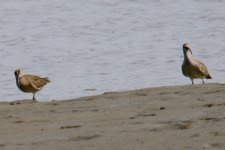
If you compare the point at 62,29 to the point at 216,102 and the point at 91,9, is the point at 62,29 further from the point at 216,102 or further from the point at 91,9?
the point at 216,102

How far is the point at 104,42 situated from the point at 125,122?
42.9ft

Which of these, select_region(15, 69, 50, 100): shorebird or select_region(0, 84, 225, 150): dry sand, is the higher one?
select_region(0, 84, 225, 150): dry sand

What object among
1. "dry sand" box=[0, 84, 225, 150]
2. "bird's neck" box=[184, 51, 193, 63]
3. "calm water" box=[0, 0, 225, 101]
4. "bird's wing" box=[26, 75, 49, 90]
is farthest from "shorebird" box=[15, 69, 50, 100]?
"dry sand" box=[0, 84, 225, 150]

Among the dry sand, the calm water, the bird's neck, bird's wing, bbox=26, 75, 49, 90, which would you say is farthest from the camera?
the calm water

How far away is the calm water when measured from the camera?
17.2 meters

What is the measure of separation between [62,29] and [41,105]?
44.4 feet

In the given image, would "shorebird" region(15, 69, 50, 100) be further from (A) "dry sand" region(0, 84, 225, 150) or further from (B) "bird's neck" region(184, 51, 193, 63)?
(A) "dry sand" region(0, 84, 225, 150)

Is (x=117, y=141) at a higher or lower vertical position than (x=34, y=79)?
higher

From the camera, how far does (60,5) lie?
30.6m

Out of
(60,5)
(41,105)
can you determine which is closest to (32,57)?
(41,105)

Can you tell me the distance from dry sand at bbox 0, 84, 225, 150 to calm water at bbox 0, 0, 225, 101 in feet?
13.1

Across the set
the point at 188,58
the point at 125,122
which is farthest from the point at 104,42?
the point at 125,122

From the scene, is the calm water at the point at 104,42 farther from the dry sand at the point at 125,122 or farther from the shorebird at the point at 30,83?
the dry sand at the point at 125,122

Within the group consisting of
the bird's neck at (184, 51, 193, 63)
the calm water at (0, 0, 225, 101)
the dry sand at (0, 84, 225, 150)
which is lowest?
the calm water at (0, 0, 225, 101)
